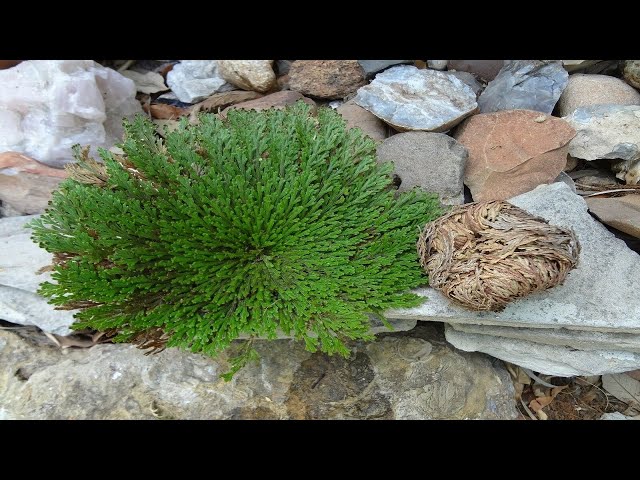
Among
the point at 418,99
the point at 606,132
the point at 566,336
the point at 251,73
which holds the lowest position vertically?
the point at 566,336

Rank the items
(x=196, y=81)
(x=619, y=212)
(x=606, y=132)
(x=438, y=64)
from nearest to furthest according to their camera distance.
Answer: (x=619, y=212) → (x=606, y=132) → (x=438, y=64) → (x=196, y=81)

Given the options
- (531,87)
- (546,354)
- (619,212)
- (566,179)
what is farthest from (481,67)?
(546,354)

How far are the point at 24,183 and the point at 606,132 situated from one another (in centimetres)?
425

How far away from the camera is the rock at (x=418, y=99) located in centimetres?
376

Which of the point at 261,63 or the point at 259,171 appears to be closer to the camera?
the point at 259,171

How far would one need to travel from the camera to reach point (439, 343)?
337 centimetres

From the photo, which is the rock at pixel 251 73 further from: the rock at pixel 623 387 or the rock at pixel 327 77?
the rock at pixel 623 387

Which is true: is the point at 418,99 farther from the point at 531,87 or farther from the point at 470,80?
the point at 531,87

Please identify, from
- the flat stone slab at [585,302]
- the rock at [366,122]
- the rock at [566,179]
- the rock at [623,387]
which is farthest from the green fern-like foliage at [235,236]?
the rock at [623,387]

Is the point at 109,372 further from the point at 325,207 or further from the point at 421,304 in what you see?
the point at 421,304

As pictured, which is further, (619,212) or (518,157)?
(518,157)

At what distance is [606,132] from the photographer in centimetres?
374

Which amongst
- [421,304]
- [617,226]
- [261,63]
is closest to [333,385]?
[421,304]
